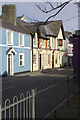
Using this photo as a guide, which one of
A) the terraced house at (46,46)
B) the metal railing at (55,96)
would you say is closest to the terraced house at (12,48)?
the terraced house at (46,46)

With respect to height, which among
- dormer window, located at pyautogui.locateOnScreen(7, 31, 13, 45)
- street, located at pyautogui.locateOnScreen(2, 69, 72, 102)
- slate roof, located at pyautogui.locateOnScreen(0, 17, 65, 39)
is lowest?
street, located at pyautogui.locateOnScreen(2, 69, 72, 102)

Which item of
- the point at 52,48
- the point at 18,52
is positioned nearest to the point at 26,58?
the point at 18,52

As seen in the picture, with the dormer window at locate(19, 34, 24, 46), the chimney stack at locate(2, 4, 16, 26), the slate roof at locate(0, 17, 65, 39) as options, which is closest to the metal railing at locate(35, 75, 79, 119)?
the dormer window at locate(19, 34, 24, 46)

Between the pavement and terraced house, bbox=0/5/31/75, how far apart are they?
49.8ft

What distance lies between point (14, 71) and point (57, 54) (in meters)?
17.6

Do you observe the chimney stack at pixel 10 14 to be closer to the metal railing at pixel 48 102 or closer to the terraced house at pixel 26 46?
the terraced house at pixel 26 46

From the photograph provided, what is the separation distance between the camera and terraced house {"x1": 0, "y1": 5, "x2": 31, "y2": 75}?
22.4 metres

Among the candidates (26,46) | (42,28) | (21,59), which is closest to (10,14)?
(26,46)

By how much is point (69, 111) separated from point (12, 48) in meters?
17.9

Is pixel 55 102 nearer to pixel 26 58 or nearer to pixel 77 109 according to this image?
pixel 77 109

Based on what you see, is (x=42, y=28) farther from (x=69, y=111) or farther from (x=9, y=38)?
(x=69, y=111)

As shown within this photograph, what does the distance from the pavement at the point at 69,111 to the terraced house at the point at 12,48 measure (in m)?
15.2

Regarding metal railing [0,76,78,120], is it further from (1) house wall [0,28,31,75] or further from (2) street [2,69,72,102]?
(1) house wall [0,28,31,75]

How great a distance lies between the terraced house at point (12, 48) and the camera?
22.4m
